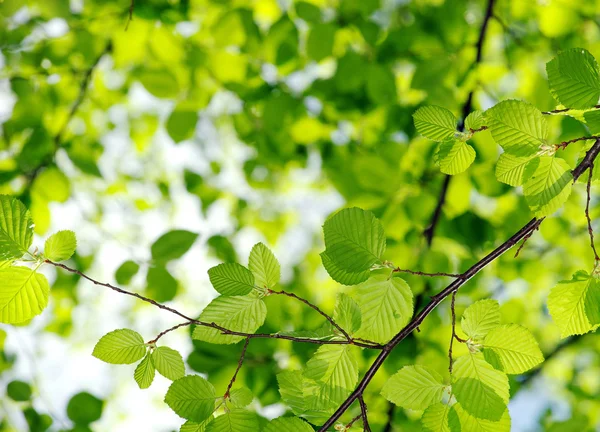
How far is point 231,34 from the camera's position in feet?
4.60

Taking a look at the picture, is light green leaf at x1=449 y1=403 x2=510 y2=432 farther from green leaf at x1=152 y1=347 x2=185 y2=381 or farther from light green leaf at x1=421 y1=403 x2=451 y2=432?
green leaf at x1=152 y1=347 x2=185 y2=381

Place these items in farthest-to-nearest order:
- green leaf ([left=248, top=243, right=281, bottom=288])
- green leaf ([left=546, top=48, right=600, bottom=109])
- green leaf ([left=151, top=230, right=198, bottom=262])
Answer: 1. green leaf ([left=151, top=230, right=198, bottom=262])
2. green leaf ([left=248, top=243, right=281, bottom=288])
3. green leaf ([left=546, top=48, right=600, bottom=109])

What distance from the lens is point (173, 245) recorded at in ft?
4.14

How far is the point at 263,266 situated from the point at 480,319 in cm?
28

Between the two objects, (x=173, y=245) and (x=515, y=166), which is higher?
(x=515, y=166)

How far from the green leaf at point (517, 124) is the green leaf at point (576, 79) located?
0.10 ft

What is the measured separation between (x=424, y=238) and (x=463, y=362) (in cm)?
99

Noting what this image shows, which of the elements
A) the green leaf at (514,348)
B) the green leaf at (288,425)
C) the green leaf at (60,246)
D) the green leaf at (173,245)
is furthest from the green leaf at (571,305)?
the green leaf at (173,245)

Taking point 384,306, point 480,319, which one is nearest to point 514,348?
point 480,319

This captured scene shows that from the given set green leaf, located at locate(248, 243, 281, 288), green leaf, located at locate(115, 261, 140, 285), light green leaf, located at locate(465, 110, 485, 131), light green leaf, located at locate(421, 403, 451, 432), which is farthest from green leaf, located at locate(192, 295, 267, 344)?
green leaf, located at locate(115, 261, 140, 285)

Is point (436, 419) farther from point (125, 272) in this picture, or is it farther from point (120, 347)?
point (125, 272)

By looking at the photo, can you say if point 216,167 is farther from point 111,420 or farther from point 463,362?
point 111,420

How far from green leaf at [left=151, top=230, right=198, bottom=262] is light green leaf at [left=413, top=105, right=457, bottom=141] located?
89 centimetres

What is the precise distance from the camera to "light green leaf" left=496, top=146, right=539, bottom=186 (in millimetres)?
488
